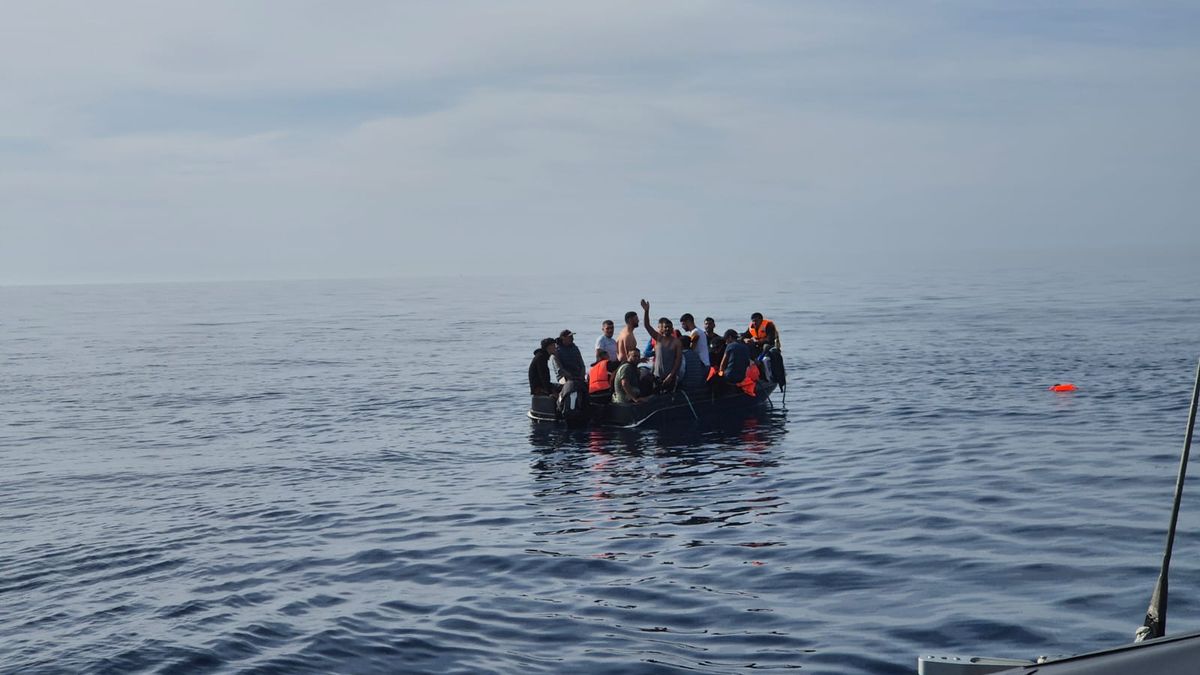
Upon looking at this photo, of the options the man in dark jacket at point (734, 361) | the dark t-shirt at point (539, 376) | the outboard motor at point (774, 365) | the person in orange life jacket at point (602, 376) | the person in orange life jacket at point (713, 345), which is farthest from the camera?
the outboard motor at point (774, 365)

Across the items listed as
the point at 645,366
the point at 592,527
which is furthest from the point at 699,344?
the point at 592,527

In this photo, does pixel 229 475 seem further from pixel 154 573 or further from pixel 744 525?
pixel 744 525

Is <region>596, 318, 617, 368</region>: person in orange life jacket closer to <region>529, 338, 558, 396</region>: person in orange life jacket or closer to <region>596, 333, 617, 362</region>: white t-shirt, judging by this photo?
<region>596, 333, 617, 362</region>: white t-shirt

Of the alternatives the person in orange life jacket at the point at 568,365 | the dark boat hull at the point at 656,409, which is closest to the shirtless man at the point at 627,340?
the person in orange life jacket at the point at 568,365

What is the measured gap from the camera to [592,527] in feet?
45.9

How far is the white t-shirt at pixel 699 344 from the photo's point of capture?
2217 centimetres

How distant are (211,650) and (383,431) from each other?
1485 centimetres

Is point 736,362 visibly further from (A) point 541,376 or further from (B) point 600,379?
(A) point 541,376

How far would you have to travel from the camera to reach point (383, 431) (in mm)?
24297

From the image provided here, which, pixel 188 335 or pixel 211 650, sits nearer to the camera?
pixel 211 650

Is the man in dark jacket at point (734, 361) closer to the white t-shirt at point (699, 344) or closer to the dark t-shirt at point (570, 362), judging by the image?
the white t-shirt at point (699, 344)

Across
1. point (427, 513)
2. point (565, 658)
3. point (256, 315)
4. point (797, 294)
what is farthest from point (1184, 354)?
point (256, 315)

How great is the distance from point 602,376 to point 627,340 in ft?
3.54

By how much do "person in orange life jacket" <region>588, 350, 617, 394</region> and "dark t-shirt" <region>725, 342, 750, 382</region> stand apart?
2492 millimetres
